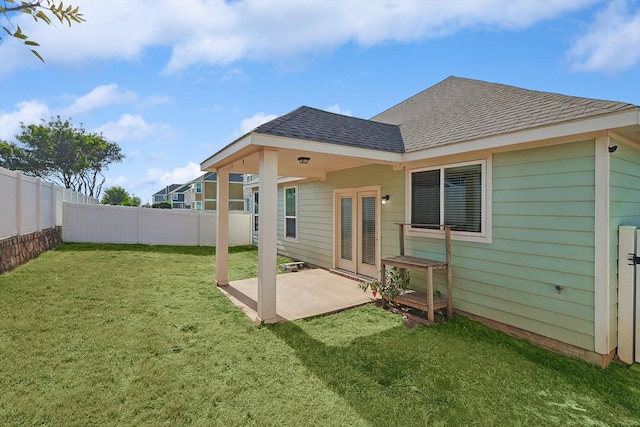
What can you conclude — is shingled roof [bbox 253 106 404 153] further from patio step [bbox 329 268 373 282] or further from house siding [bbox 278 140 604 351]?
patio step [bbox 329 268 373 282]

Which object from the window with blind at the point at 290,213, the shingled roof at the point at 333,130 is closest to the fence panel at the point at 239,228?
the window with blind at the point at 290,213

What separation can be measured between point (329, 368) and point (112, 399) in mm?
2130

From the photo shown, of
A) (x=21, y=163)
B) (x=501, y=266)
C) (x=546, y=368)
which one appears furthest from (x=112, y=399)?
(x=21, y=163)

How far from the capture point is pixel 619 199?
12.2ft

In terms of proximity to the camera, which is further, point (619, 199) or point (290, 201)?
point (290, 201)

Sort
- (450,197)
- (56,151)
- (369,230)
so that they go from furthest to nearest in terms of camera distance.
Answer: (56,151), (369,230), (450,197)

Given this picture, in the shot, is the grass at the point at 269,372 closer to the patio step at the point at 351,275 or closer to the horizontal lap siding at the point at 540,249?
the horizontal lap siding at the point at 540,249

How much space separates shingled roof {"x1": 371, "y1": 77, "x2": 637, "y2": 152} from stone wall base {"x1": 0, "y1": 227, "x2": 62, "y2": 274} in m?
8.46

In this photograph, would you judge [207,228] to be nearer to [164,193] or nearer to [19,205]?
[19,205]

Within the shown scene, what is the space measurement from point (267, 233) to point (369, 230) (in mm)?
3319

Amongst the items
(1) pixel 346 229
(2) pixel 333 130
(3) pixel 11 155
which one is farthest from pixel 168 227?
(3) pixel 11 155

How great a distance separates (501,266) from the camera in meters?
4.43

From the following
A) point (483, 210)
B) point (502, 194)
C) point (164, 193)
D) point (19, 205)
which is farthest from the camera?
point (164, 193)

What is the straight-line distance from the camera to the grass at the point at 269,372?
8.41ft
